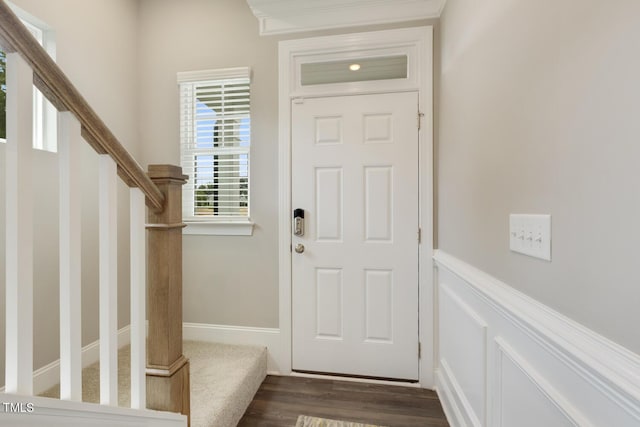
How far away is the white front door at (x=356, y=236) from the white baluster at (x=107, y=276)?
4.72ft

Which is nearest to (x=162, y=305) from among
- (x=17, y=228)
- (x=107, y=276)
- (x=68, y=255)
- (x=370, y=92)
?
(x=107, y=276)

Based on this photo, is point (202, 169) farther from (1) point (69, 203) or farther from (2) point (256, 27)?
(1) point (69, 203)

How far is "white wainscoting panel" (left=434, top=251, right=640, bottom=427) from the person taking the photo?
64cm

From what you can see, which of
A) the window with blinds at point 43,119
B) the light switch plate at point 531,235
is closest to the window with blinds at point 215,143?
the window with blinds at point 43,119

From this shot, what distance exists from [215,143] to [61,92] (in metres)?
1.69

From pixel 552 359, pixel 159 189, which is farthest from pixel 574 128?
pixel 159 189

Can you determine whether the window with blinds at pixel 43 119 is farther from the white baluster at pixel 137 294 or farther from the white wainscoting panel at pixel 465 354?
the white wainscoting panel at pixel 465 354

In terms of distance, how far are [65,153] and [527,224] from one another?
4.47 ft

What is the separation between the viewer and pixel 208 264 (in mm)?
2404

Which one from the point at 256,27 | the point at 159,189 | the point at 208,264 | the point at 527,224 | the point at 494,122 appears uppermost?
the point at 256,27

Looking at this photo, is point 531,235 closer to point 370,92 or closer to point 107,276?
point 107,276

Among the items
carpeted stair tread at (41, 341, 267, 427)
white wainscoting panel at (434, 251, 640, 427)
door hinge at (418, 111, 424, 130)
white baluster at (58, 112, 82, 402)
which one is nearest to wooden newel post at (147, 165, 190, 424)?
white baluster at (58, 112, 82, 402)

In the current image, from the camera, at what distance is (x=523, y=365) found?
980 millimetres

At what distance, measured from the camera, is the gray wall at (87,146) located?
68.6 inches
